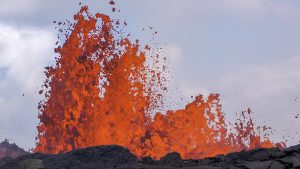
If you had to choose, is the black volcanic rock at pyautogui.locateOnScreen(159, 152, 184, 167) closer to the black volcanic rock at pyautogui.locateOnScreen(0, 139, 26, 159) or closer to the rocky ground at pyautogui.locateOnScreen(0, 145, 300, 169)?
the rocky ground at pyautogui.locateOnScreen(0, 145, 300, 169)

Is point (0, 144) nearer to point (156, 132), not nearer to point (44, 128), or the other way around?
point (44, 128)

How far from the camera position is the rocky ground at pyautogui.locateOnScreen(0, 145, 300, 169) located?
16.3 metres

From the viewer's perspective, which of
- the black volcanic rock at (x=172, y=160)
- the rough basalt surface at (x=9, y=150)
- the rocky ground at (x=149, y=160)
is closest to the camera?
the rocky ground at (x=149, y=160)

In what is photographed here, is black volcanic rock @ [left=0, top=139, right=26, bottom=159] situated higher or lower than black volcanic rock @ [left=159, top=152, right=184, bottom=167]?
higher

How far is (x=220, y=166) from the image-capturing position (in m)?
16.9

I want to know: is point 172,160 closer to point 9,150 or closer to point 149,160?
point 149,160

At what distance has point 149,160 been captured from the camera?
61.6ft

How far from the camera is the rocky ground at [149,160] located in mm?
16334

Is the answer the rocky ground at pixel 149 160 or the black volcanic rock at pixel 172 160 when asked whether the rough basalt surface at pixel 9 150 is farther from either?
the black volcanic rock at pixel 172 160

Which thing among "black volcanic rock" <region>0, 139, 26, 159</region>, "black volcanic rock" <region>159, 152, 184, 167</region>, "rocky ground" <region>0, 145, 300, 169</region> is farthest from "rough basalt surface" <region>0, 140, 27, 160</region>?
"black volcanic rock" <region>159, 152, 184, 167</region>

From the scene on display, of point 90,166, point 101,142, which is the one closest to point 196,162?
point 90,166

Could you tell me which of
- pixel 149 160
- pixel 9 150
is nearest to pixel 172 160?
pixel 149 160

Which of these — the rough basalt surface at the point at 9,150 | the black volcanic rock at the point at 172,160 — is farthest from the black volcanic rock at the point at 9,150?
the black volcanic rock at the point at 172,160

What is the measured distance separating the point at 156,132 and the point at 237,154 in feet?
62.5
